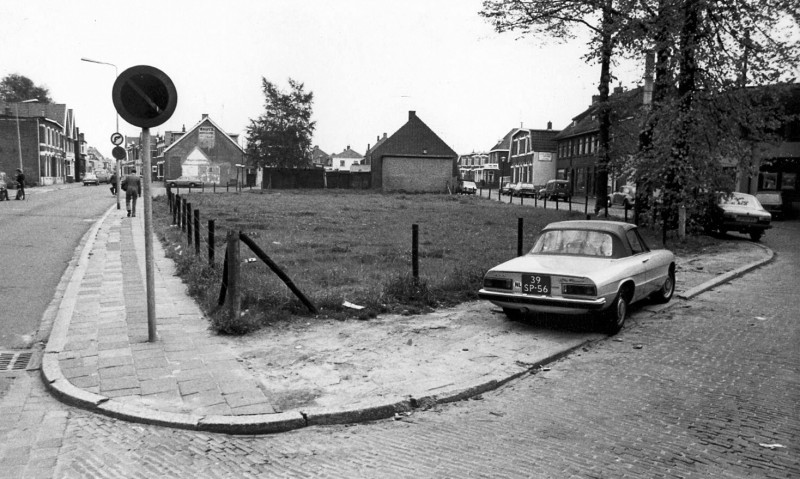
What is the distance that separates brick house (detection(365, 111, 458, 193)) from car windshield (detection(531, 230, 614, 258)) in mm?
50468

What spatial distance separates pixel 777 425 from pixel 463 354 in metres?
2.81

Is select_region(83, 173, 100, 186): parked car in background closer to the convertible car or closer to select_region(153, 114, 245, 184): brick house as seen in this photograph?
select_region(153, 114, 245, 184): brick house

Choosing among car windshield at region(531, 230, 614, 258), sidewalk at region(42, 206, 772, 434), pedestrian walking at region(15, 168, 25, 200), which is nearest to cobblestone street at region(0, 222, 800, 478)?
sidewalk at region(42, 206, 772, 434)

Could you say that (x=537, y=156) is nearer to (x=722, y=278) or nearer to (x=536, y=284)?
(x=722, y=278)

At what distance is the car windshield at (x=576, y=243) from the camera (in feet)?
25.9

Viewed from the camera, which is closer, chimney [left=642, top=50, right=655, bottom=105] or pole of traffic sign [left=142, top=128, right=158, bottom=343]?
pole of traffic sign [left=142, top=128, right=158, bottom=343]

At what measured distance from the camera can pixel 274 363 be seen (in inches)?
230

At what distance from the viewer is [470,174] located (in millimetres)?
119625

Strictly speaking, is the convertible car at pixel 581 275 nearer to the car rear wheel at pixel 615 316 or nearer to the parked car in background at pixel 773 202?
the car rear wheel at pixel 615 316

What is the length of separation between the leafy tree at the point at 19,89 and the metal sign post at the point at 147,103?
96.2 m

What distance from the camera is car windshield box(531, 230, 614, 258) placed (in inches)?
311

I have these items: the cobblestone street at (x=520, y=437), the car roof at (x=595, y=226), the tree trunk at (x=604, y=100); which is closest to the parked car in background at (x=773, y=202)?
the tree trunk at (x=604, y=100)

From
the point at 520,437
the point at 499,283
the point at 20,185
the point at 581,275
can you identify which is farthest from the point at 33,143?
the point at 520,437

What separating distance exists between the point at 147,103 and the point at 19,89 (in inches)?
3938
